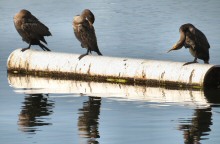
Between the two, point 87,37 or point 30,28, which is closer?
point 87,37

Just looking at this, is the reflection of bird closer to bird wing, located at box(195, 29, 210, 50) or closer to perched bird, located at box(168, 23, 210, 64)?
perched bird, located at box(168, 23, 210, 64)

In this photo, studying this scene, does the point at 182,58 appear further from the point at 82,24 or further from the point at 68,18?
the point at 68,18

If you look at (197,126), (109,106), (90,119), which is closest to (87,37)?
(109,106)

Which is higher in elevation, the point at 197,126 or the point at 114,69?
the point at 114,69

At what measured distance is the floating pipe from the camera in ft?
67.4

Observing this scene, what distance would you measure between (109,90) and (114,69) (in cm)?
115

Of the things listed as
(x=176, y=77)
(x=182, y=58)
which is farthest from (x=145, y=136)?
(x=182, y=58)

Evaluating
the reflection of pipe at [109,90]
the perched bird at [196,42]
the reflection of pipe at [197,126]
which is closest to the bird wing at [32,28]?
the reflection of pipe at [109,90]

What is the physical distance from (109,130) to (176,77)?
5087mm

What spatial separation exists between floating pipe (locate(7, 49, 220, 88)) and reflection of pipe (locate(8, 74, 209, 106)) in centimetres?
28

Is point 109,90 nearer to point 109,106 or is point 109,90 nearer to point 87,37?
point 109,106

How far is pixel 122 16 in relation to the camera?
38125 mm

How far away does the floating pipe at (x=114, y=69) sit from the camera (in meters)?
20.5

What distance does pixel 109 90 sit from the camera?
20.6 meters
